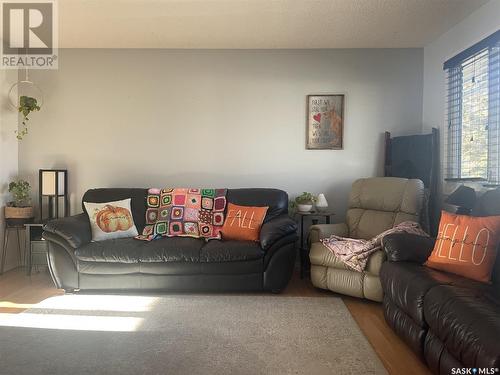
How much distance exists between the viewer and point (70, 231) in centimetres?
324

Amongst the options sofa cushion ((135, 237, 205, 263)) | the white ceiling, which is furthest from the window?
sofa cushion ((135, 237, 205, 263))

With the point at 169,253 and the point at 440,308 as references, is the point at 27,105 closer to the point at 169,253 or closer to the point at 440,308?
the point at 169,253

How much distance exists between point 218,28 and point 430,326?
3021 mm

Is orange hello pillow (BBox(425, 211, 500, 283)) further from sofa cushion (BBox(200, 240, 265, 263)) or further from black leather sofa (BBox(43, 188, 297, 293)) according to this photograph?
sofa cushion (BBox(200, 240, 265, 263))

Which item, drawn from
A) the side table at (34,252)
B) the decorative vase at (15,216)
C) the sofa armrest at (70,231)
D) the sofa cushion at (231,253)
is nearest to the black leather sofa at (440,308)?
the sofa cushion at (231,253)

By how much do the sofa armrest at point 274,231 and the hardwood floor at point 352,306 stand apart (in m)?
0.51

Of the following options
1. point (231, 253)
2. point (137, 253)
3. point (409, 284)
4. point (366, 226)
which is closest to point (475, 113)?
point (366, 226)

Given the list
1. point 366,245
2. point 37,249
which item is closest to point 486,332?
point 366,245

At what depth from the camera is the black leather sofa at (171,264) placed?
3186mm

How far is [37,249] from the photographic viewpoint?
3766mm

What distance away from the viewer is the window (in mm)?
→ 2883

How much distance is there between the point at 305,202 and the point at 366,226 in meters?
0.65

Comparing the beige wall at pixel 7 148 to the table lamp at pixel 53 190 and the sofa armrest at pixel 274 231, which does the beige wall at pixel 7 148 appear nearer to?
the table lamp at pixel 53 190

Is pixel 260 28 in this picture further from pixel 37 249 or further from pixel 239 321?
pixel 37 249
